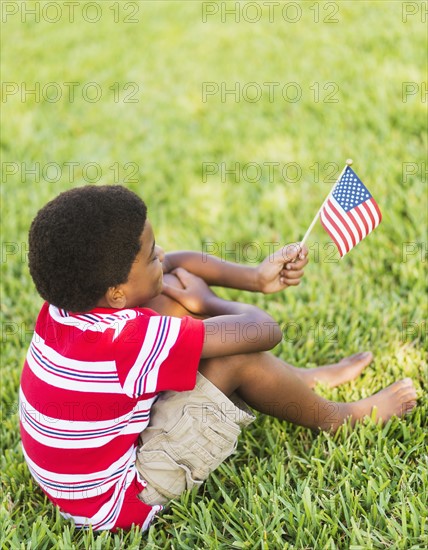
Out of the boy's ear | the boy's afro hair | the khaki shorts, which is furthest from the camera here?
the khaki shorts

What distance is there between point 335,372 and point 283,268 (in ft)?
1.82

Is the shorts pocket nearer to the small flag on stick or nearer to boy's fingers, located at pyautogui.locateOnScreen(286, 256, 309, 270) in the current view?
boy's fingers, located at pyautogui.locateOnScreen(286, 256, 309, 270)

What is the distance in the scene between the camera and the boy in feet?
5.90

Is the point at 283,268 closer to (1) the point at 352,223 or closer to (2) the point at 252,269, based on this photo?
(2) the point at 252,269

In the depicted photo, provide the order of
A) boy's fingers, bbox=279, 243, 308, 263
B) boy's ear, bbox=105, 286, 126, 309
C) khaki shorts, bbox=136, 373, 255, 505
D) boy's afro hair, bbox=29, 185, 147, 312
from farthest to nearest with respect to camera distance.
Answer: boy's fingers, bbox=279, 243, 308, 263
khaki shorts, bbox=136, 373, 255, 505
boy's ear, bbox=105, 286, 126, 309
boy's afro hair, bbox=29, 185, 147, 312

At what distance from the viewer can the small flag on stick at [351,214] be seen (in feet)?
7.33

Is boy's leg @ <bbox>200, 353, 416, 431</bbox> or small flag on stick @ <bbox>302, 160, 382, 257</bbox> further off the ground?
small flag on stick @ <bbox>302, 160, 382, 257</bbox>

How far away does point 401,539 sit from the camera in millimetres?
1851

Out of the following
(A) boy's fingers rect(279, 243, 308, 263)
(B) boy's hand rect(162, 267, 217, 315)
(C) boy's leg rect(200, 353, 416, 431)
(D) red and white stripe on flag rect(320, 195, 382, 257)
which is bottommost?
(C) boy's leg rect(200, 353, 416, 431)

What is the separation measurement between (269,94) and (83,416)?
11.1 feet

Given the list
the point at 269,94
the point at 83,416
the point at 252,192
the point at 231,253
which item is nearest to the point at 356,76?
the point at 269,94

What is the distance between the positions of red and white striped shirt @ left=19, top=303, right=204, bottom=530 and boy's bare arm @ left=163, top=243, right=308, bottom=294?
48 centimetres

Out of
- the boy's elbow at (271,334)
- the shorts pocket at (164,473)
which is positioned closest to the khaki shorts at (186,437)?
the shorts pocket at (164,473)

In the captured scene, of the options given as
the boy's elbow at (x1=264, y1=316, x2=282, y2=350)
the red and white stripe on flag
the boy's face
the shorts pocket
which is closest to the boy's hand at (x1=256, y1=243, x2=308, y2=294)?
the red and white stripe on flag
